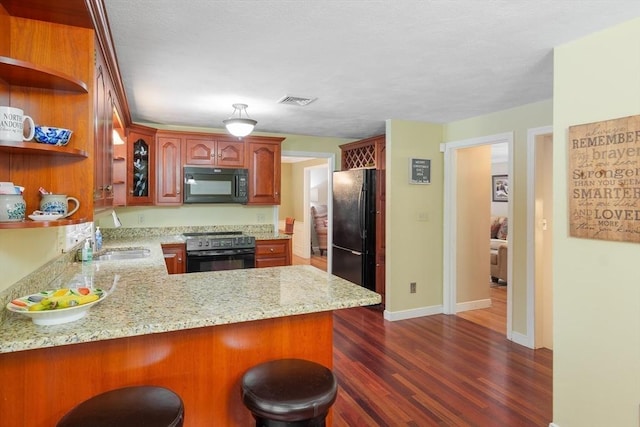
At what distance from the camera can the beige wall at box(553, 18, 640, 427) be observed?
1862 mm

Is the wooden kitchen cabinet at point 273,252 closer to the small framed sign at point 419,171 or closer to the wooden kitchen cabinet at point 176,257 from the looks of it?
the wooden kitchen cabinet at point 176,257

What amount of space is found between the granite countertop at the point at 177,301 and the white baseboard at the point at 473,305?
9.32 feet

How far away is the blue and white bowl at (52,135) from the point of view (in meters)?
1.40

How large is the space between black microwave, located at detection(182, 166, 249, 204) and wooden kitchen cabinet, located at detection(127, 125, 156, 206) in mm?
359

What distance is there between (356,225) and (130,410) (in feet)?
12.2

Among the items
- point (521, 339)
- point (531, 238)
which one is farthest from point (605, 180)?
point (521, 339)

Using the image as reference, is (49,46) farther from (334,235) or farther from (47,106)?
(334,235)

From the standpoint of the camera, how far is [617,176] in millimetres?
1892

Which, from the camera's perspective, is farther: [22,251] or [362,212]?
[362,212]

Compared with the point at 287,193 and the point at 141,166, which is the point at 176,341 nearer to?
the point at 141,166

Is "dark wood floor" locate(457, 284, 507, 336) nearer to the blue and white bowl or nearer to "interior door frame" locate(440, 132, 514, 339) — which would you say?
"interior door frame" locate(440, 132, 514, 339)

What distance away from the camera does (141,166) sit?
414 centimetres

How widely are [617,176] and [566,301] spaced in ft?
2.39

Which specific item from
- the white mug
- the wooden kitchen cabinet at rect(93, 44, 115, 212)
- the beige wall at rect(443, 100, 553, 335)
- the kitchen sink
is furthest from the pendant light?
the beige wall at rect(443, 100, 553, 335)
